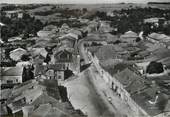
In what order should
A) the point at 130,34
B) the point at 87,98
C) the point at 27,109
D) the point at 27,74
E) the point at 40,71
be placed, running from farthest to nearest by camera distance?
the point at 130,34 < the point at 40,71 < the point at 27,74 < the point at 87,98 < the point at 27,109

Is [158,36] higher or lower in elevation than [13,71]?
higher

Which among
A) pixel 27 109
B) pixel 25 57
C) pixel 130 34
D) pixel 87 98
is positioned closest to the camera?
pixel 27 109

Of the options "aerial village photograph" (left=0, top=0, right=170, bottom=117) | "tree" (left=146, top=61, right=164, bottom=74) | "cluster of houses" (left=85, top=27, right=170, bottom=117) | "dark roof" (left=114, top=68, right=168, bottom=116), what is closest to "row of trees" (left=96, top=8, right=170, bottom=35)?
"aerial village photograph" (left=0, top=0, right=170, bottom=117)

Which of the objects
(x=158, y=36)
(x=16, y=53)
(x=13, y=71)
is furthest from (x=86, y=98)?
(x=158, y=36)

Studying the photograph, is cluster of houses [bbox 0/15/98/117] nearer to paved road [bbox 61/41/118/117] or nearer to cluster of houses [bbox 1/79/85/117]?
cluster of houses [bbox 1/79/85/117]

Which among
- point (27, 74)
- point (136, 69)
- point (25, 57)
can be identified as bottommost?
point (136, 69)

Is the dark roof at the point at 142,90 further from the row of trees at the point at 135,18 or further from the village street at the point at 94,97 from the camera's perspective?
the row of trees at the point at 135,18

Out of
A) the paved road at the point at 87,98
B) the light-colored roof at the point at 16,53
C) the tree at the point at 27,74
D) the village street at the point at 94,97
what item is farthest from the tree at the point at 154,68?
the light-colored roof at the point at 16,53

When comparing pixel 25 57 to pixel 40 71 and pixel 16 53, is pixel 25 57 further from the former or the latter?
pixel 40 71

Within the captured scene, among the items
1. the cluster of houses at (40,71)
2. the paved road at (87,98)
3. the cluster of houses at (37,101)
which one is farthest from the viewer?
the paved road at (87,98)

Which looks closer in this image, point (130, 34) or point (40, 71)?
point (40, 71)
